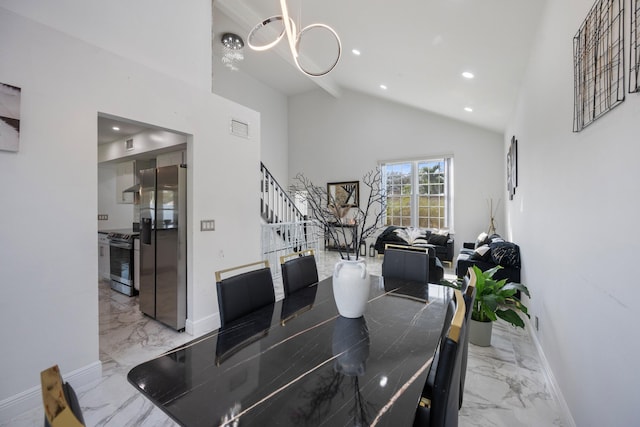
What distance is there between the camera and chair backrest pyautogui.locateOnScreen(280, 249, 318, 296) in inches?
78.0

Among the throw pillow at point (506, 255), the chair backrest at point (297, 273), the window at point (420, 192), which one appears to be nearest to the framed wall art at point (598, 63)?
the chair backrest at point (297, 273)

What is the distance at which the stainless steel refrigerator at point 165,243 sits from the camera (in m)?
2.87

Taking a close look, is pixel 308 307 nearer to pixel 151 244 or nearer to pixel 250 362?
pixel 250 362

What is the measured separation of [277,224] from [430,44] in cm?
344

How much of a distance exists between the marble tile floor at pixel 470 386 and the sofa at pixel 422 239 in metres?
2.85

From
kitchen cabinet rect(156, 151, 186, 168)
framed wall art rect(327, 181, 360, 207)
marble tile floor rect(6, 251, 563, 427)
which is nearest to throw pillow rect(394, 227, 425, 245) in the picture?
framed wall art rect(327, 181, 360, 207)

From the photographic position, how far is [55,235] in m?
1.91

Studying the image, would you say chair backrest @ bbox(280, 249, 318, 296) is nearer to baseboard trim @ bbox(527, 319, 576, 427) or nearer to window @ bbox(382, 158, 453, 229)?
baseboard trim @ bbox(527, 319, 576, 427)

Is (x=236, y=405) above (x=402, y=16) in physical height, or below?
below

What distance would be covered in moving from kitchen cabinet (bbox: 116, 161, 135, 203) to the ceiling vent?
118 inches

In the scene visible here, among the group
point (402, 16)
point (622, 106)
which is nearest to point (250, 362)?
point (622, 106)

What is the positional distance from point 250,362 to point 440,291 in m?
1.51

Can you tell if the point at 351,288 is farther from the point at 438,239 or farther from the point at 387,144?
the point at 387,144

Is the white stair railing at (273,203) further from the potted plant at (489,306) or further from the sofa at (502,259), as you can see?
the potted plant at (489,306)
